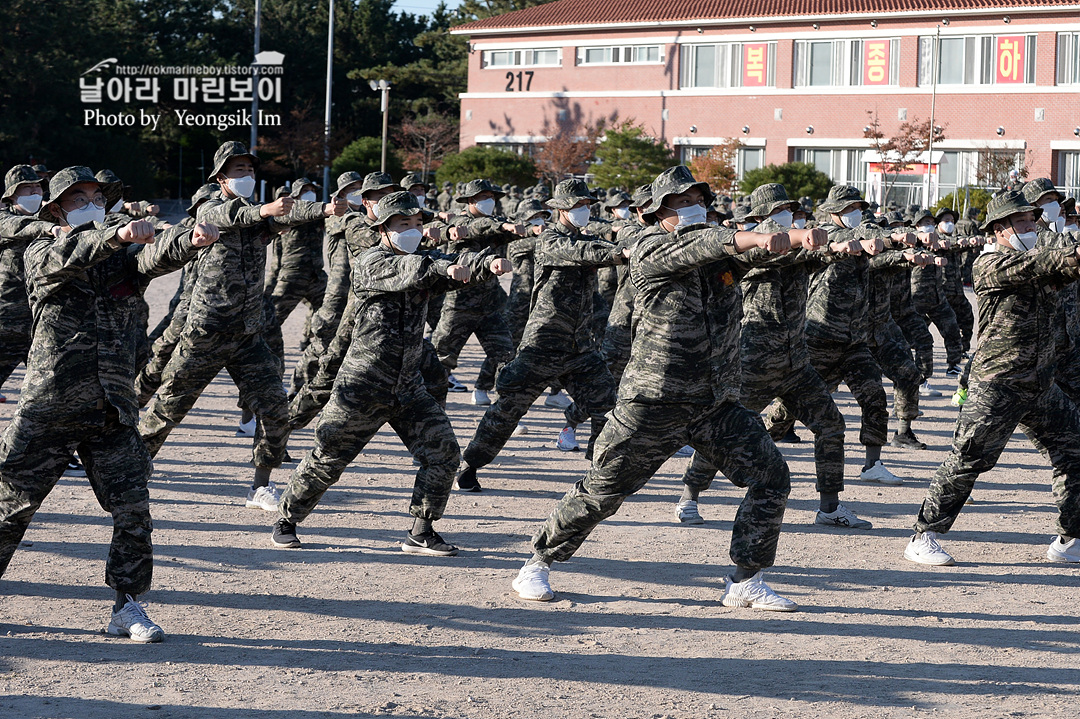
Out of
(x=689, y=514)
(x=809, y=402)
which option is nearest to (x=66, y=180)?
(x=689, y=514)

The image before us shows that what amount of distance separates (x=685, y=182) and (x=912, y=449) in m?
6.41

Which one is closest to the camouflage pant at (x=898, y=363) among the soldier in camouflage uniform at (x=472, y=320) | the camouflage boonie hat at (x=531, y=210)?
the camouflage boonie hat at (x=531, y=210)

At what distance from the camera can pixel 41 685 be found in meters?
5.48

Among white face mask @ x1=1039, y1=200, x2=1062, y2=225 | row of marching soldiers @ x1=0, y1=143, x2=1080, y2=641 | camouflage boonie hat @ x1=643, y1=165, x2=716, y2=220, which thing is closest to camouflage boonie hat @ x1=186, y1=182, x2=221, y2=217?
row of marching soldiers @ x1=0, y1=143, x2=1080, y2=641

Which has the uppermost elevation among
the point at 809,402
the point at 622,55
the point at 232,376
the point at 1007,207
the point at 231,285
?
A: the point at 622,55

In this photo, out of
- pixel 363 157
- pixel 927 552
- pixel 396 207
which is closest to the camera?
pixel 396 207

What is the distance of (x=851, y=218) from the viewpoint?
1005cm

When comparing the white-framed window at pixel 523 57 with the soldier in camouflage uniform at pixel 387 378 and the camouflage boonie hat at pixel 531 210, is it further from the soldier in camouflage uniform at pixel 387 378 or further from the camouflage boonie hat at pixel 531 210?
the soldier in camouflage uniform at pixel 387 378

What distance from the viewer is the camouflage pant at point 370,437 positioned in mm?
7504

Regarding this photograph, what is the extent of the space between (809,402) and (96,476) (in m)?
4.62

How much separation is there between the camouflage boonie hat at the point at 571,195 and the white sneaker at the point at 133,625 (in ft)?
15.9

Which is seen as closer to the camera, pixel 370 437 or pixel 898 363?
pixel 370 437

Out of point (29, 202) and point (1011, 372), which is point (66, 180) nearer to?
point (29, 202)

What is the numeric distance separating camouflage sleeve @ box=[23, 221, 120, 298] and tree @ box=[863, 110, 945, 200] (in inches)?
1614
